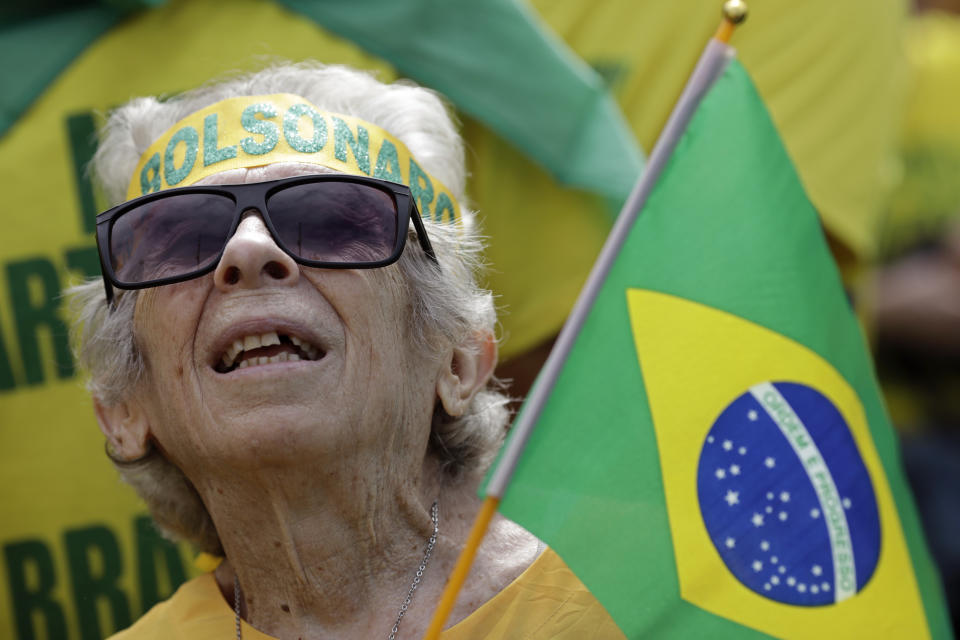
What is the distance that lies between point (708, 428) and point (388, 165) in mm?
710

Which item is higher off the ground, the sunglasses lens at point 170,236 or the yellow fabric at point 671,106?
the sunglasses lens at point 170,236

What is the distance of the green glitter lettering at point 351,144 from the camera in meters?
2.19

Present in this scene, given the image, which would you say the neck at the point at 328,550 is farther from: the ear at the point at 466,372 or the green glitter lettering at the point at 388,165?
the green glitter lettering at the point at 388,165

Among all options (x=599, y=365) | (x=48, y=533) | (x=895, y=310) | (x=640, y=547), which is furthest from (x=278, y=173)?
(x=895, y=310)

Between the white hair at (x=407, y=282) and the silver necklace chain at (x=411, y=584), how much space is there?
13 centimetres

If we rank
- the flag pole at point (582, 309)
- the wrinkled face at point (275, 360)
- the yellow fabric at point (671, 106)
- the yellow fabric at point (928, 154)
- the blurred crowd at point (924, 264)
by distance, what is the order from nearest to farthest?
the flag pole at point (582, 309) → the wrinkled face at point (275, 360) → the yellow fabric at point (671, 106) → the blurred crowd at point (924, 264) → the yellow fabric at point (928, 154)

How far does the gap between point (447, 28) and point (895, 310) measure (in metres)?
2.80

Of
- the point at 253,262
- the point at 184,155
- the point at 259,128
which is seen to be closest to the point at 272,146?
the point at 259,128

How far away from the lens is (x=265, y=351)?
204 cm

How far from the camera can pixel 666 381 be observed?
6.20 ft

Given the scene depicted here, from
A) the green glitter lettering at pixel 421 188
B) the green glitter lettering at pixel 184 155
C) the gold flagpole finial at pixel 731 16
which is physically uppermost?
the gold flagpole finial at pixel 731 16

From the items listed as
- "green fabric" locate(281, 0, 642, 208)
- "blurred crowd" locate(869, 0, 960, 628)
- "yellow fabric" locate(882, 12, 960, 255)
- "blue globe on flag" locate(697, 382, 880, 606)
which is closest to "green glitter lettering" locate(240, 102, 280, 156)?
"green fabric" locate(281, 0, 642, 208)

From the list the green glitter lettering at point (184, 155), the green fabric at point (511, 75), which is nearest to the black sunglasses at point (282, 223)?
the green glitter lettering at point (184, 155)

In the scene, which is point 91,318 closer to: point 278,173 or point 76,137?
→ point 278,173
